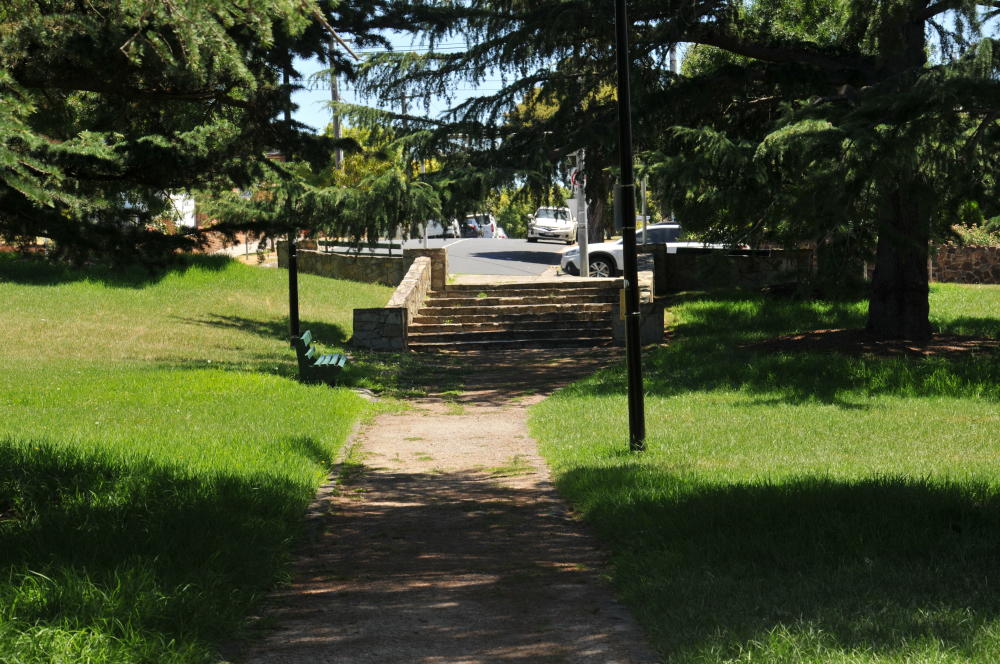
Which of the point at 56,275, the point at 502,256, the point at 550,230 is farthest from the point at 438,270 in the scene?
the point at 550,230

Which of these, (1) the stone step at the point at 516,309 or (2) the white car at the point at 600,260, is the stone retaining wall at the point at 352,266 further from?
(1) the stone step at the point at 516,309

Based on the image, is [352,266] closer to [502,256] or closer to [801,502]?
[502,256]

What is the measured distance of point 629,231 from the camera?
34.3 feet

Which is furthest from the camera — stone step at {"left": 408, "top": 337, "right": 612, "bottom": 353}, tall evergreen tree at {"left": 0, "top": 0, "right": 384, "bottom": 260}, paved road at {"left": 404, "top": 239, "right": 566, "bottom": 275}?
paved road at {"left": 404, "top": 239, "right": 566, "bottom": 275}

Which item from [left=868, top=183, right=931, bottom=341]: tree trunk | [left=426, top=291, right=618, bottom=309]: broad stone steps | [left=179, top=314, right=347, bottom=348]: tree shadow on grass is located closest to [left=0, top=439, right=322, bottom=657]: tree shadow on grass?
[left=868, top=183, right=931, bottom=341]: tree trunk

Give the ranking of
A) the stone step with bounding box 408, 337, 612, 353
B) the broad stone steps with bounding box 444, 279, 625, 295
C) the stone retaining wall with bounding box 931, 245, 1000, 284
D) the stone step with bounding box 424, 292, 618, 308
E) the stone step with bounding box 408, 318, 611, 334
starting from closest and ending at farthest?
the stone step with bounding box 408, 337, 612, 353
the stone step with bounding box 408, 318, 611, 334
the stone step with bounding box 424, 292, 618, 308
the broad stone steps with bounding box 444, 279, 625, 295
the stone retaining wall with bounding box 931, 245, 1000, 284

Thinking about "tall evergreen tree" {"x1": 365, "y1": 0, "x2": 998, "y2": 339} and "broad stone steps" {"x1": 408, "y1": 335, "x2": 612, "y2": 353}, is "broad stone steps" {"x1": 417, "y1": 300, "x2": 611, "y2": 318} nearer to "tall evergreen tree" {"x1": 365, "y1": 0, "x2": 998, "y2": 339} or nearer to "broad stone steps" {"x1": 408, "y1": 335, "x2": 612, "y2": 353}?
"broad stone steps" {"x1": 408, "y1": 335, "x2": 612, "y2": 353}

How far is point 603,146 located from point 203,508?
11947mm

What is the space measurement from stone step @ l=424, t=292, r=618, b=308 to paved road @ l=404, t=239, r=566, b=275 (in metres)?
9.73

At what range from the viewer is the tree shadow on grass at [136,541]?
208 inches

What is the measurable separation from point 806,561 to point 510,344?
16.8m

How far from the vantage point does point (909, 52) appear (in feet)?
57.6

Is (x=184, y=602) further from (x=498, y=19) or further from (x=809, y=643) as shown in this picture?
(x=498, y=19)

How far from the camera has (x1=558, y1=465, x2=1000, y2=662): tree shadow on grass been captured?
16.2 ft
